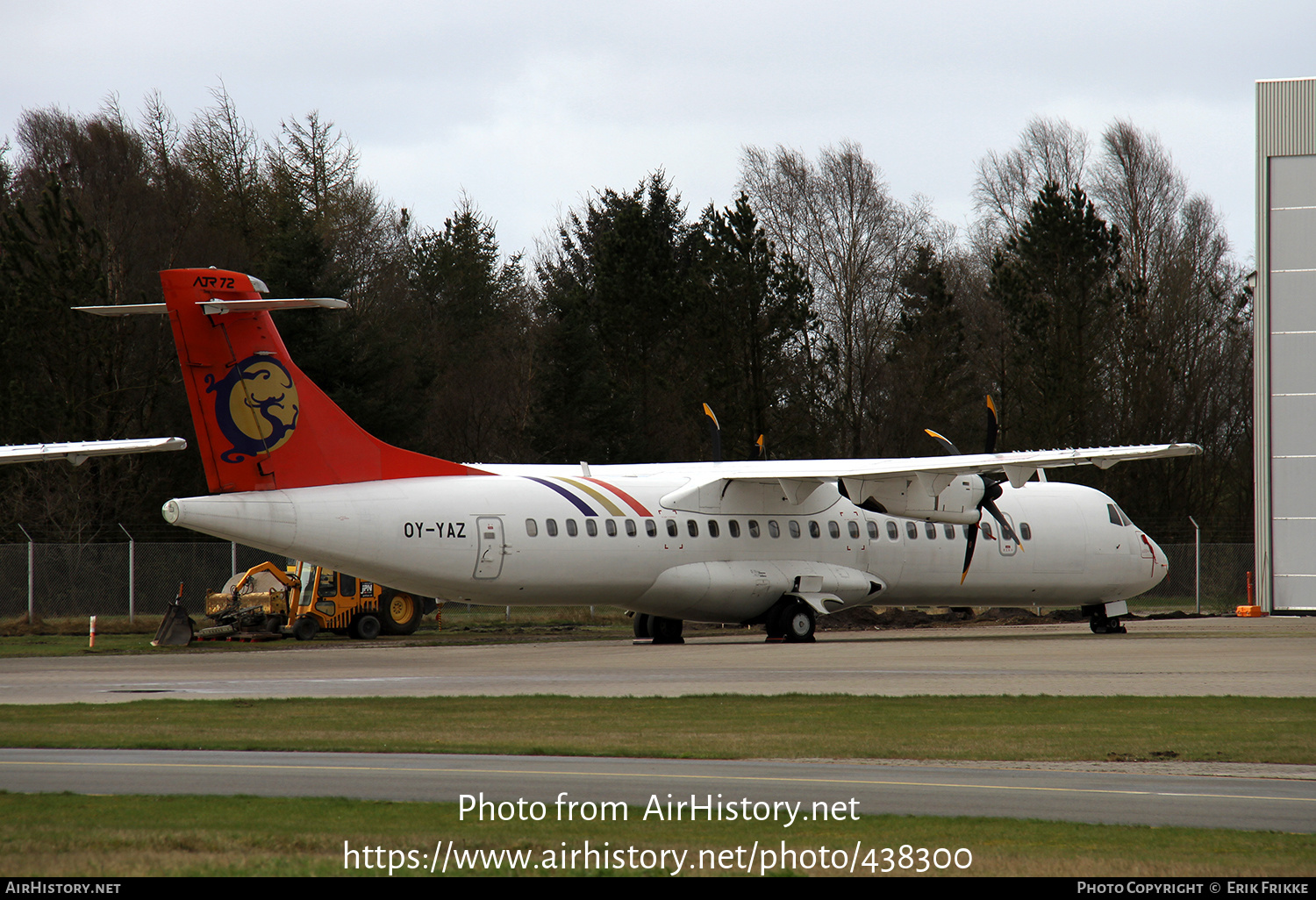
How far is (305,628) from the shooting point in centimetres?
2902

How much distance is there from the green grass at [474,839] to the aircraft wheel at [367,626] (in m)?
22.0

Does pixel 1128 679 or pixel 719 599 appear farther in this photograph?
pixel 719 599

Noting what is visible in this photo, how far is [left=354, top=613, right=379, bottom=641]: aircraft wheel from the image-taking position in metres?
29.9

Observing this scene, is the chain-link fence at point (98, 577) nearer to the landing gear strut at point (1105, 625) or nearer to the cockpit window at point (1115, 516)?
the landing gear strut at point (1105, 625)

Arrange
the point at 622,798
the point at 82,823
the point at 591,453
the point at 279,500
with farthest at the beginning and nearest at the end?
the point at 591,453 < the point at 279,500 < the point at 622,798 < the point at 82,823

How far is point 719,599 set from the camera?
2598 cm

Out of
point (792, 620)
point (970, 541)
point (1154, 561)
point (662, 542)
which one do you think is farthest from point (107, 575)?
point (1154, 561)

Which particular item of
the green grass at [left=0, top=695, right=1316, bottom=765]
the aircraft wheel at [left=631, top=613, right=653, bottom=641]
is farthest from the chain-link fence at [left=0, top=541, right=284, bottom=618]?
the green grass at [left=0, top=695, right=1316, bottom=765]

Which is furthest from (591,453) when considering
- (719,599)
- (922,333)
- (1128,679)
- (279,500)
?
(1128,679)

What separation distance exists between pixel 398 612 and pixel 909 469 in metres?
12.2

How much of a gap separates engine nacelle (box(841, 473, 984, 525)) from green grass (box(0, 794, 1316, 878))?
18398 millimetres

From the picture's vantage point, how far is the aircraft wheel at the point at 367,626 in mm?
29891

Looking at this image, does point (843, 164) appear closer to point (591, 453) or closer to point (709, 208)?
point (709, 208)

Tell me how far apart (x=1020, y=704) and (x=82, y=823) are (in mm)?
9754
